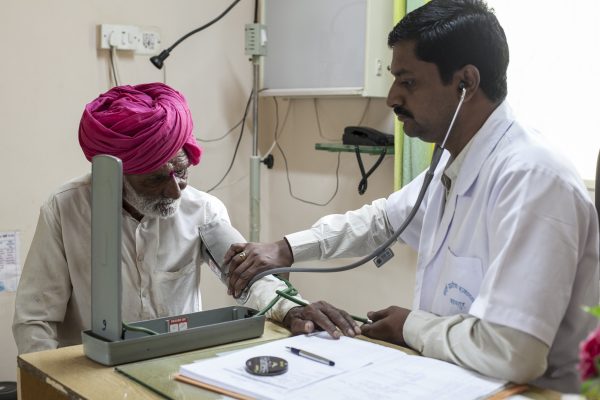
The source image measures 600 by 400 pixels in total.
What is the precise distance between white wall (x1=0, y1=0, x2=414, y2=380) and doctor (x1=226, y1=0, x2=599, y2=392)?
121 centimetres

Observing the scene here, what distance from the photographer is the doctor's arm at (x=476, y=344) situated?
1067 millimetres

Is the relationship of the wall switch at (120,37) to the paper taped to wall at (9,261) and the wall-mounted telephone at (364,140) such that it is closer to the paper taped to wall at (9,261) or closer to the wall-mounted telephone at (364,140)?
the paper taped to wall at (9,261)

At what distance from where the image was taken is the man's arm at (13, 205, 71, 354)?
1.66m

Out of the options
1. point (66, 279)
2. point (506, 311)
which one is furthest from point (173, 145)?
point (506, 311)

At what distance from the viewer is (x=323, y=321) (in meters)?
1.34

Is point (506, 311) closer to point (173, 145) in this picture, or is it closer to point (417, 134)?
point (417, 134)

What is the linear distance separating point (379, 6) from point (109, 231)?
1619 millimetres

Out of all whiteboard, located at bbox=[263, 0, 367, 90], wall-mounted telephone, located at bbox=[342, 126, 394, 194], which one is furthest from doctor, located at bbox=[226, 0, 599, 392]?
whiteboard, located at bbox=[263, 0, 367, 90]

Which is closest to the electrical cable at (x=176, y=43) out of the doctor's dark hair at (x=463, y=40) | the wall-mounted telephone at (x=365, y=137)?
the wall-mounted telephone at (x=365, y=137)

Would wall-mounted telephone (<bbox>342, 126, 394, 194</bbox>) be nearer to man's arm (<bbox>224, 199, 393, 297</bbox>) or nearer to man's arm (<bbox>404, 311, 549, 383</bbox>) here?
man's arm (<bbox>224, 199, 393, 297</bbox>)

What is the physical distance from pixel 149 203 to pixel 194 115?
1.29 meters

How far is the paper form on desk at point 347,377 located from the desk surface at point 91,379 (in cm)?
4

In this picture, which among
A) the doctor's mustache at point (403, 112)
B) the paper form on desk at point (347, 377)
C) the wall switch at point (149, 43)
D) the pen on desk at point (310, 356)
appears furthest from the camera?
the wall switch at point (149, 43)

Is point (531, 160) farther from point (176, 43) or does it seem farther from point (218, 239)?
point (176, 43)
